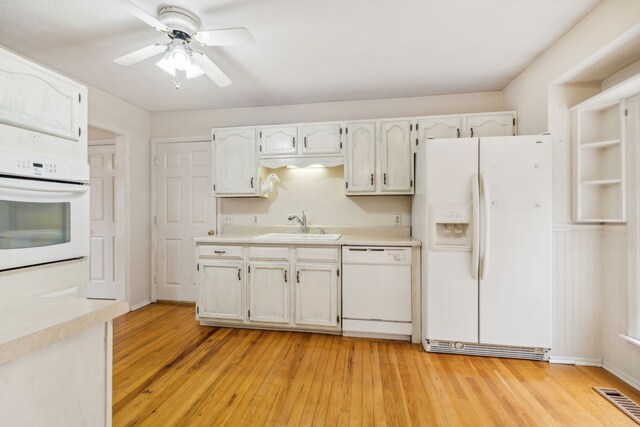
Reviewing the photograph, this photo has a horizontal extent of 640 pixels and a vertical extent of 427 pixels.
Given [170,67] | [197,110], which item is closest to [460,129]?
[170,67]

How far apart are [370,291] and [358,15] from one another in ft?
7.23

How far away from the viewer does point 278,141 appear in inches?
127

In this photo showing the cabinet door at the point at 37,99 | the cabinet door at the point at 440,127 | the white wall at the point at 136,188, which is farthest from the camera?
the white wall at the point at 136,188

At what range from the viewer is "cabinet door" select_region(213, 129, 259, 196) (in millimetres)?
3277

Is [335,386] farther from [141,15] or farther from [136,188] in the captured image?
[136,188]

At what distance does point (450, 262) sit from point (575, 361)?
3.98 feet

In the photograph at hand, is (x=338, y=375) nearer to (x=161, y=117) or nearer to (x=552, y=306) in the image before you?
(x=552, y=306)

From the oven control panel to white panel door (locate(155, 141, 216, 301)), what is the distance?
6.20 ft

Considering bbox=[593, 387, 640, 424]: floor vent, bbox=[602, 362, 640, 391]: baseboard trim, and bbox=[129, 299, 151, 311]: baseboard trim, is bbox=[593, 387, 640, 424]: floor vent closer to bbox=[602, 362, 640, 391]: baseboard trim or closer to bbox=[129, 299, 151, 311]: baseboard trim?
bbox=[602, 362, 640, 391]: baseboard trim

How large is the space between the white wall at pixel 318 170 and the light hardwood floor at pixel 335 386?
139 cm

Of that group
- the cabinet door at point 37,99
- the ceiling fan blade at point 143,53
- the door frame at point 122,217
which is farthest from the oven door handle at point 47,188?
the door frame at point 122,217

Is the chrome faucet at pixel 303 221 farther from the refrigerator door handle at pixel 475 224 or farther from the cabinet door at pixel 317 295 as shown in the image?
the refrigerator door handle at pixel 475 224

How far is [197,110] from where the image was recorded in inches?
147

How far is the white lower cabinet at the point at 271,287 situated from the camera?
279 centimetres
